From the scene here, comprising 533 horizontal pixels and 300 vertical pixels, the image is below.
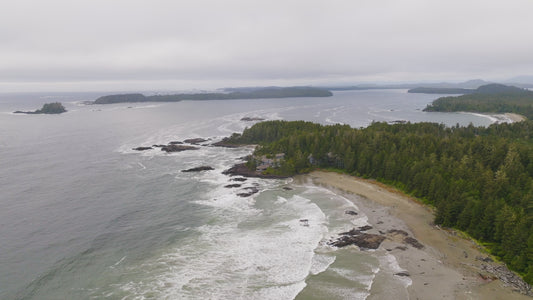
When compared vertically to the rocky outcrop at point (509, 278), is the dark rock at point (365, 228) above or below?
above

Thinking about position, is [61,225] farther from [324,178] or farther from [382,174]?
[382,174]

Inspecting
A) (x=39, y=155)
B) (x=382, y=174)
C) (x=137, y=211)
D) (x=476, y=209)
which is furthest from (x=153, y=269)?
(x=39, y=155)

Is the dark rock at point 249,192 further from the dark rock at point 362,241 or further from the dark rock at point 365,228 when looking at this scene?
the dark rock at point 365,228

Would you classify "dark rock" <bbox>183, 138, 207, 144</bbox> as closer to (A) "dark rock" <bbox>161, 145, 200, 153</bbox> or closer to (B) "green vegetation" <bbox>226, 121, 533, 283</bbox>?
(A) "dark rock" <bbox>161, 145, 200, 153</bbox>

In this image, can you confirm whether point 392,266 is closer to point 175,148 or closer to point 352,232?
point 352,232

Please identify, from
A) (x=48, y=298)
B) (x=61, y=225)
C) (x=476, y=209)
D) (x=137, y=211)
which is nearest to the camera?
(x=48, y=298)

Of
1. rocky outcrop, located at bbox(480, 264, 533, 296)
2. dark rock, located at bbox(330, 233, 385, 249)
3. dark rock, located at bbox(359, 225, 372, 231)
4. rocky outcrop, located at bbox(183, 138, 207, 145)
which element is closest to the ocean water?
dark rock, located at bbox(330, 233, 385, 249)

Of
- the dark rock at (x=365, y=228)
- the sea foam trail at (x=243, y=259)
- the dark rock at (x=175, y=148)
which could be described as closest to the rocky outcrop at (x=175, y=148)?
the dark rock at (x=175, y=148)
